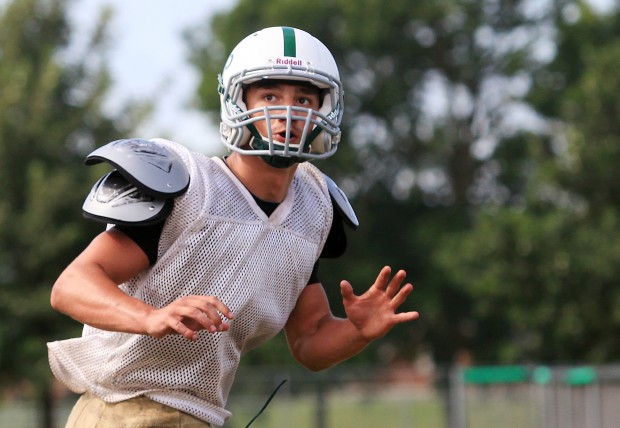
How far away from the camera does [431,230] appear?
33.0 meters

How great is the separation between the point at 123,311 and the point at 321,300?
1298 mm

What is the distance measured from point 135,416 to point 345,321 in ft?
3.08

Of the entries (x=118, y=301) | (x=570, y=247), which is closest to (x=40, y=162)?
(x=570, y=247)

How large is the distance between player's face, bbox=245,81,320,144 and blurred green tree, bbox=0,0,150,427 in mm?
15791

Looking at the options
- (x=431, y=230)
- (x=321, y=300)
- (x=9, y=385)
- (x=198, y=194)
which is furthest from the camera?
(x=431, y=230)

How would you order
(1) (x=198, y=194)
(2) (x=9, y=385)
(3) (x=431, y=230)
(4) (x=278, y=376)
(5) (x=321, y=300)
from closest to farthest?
(1) (x=198, y=194) → (5) (x=321, y=300) → (2) (x=9, y=385) → (4) (x=278, y=376) → (3) (x=431, y=230)

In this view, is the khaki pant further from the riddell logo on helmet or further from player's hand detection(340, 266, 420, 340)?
the riddell logo on helmet

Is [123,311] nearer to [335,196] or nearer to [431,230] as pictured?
[335,196]

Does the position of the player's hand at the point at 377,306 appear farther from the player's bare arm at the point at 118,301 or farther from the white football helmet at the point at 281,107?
the player's bare arm at the point at 118,301

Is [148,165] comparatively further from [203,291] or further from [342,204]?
[342,204]

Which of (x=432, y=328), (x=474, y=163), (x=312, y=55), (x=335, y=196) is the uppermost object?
(x=474, y=163)

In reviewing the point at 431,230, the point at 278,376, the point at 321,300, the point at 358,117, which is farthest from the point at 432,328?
the point at 321,300

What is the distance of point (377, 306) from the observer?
472 centimetres

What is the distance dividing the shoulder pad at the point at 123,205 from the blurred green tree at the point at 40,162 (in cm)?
1602
